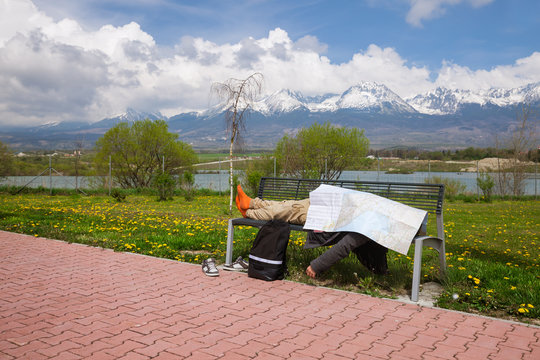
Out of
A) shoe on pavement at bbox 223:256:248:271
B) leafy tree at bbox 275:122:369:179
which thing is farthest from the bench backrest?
leafy tree at bbox 275:122:369:179

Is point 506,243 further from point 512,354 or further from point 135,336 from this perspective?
point 135,336

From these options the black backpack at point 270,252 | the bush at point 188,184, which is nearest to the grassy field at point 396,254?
the black backpack at point 270,252

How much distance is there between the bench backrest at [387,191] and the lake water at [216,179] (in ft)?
48.7

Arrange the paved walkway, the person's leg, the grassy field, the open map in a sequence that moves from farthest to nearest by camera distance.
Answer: the person's leg, the open map, the grassy field, the paved walkway

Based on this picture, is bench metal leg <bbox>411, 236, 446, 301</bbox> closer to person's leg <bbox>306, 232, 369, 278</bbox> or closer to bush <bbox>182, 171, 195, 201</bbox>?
person's leg <bbox>306, 232, 369, 278</bbox>

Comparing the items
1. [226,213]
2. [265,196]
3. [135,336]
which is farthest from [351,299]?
[226,213]

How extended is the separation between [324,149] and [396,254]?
17.5 metres

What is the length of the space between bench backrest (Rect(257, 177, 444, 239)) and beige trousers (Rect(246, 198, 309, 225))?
0.73m

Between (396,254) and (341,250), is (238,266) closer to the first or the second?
(341,250)

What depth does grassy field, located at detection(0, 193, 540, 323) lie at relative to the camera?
13.5ft

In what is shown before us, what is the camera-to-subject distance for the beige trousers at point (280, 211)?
5016 millimetres

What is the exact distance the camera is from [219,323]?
3531 mm

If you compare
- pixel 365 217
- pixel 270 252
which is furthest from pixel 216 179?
pixel 365 217

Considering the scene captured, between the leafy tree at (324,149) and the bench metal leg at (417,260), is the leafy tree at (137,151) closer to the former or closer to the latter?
the leafy tree at (324,149)
